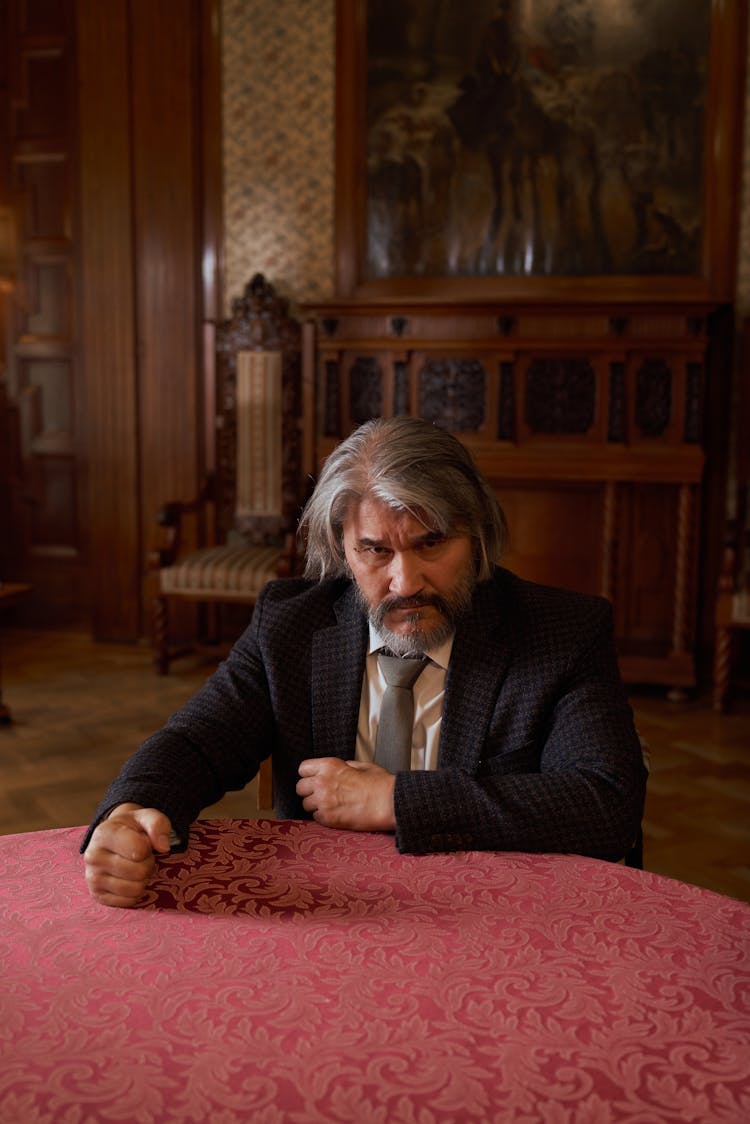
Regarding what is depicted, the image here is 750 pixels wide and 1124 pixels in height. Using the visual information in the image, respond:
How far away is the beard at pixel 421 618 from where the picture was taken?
183 cm

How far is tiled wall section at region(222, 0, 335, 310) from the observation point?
5922 millimetres

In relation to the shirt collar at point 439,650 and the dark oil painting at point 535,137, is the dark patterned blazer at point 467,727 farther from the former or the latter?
the dark oil painting at point 535,137

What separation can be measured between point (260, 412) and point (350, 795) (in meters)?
4.58

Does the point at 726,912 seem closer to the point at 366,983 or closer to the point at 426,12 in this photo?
the point at 366,983

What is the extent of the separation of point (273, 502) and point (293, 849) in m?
4.60

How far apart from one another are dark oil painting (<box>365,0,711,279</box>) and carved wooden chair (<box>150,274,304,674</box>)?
28.1 inches

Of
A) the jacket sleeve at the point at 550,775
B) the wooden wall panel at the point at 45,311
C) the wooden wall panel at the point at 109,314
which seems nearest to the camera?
the jacket sleeve at the point at 550,775

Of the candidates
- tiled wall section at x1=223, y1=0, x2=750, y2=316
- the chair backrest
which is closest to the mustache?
the chair backrest

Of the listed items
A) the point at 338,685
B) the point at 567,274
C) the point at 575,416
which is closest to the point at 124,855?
the point at 338,685

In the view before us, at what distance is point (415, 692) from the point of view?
1914 mm

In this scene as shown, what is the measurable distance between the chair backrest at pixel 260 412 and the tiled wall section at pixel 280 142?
0.27 meters

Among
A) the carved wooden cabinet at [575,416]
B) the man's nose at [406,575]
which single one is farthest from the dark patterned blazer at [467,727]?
the carved wooden cabinet at [575,416]

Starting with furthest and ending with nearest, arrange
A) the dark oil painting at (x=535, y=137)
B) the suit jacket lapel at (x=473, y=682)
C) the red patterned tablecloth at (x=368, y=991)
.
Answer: the dark oil painting at (x=535, y=137) < the suit jacket lapel at (x=473, y=682) < the red patterned tablecloth at (x=368, y=991)

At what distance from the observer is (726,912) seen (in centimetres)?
135
